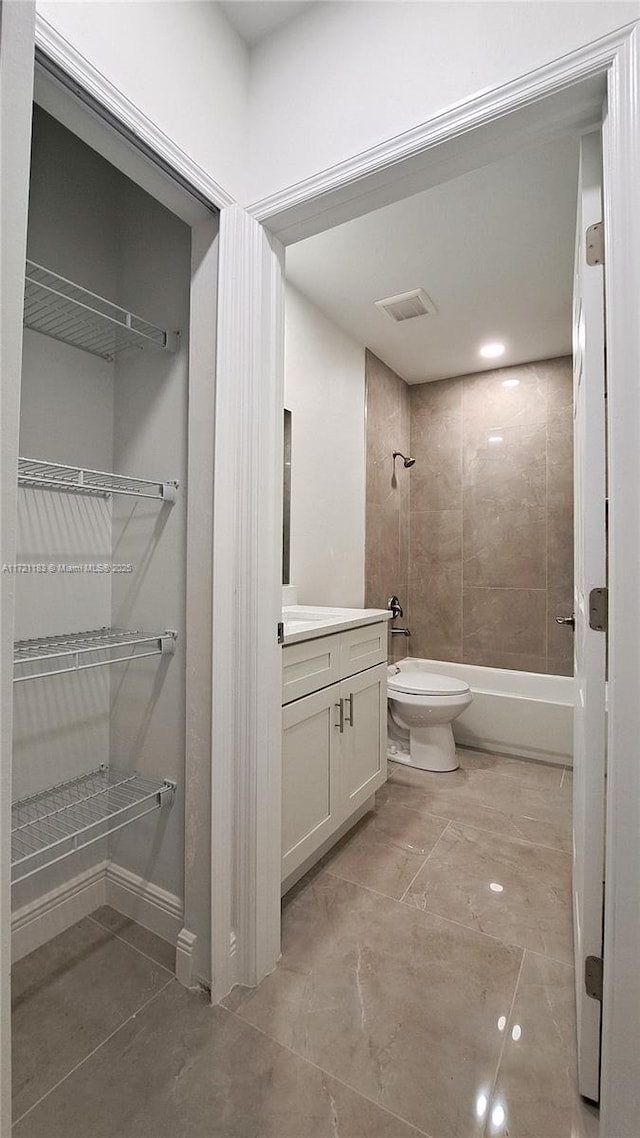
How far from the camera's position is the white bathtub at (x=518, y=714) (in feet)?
9.60

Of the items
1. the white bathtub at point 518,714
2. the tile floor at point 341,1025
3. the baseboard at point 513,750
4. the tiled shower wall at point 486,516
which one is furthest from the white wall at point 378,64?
the baseboard at point 513,750

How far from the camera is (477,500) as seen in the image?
3557 millimetres

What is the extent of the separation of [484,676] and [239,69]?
10.7 ft

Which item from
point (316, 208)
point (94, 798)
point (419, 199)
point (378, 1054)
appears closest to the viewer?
point (378, 1054)

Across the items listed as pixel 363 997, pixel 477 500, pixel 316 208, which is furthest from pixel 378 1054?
pixel 477 500

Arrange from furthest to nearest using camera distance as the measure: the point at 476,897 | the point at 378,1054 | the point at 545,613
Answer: the point at 545,613
the point at 476,897
the point at 378,1054

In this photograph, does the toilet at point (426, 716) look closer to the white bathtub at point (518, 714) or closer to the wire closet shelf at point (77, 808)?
the white bathtub at point (518, 714)

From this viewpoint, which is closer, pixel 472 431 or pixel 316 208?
pixel 316 208

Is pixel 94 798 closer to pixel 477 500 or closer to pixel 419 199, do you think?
pixel 419 199

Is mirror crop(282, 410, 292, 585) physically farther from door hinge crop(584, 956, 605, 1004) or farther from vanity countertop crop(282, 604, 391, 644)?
door hinge crop(584, 956, 605, 1004)

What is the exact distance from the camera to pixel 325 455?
2676 millimetres

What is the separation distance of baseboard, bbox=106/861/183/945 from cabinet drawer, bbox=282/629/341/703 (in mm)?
677

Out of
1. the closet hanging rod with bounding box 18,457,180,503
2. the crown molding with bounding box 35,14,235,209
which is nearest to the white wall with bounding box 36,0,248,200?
the crown molding with bounding box 35,14,235,209

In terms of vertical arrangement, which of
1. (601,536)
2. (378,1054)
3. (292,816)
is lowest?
(378,1054)
